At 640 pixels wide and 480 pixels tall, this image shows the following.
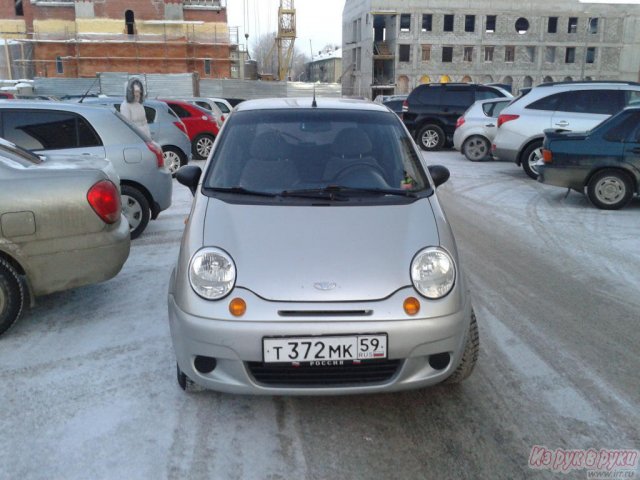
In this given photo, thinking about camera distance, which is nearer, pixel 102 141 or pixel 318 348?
pixel 318 348

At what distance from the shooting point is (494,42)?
62750mm

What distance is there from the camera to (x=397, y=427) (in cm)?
314

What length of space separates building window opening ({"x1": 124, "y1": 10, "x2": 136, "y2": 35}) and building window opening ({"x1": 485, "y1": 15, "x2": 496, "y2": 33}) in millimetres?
35877

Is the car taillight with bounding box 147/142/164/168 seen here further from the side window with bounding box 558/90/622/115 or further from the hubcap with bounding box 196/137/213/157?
the side window with bounding box 558/90/622/115

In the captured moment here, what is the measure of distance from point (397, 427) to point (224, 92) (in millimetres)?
37868

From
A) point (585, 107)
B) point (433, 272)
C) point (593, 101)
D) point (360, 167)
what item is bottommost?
point (433, 272)

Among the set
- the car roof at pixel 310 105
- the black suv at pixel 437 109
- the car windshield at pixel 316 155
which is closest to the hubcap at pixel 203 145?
the black suv at pixel 437 109

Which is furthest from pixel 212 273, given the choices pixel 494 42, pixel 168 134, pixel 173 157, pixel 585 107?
pixel 494 42

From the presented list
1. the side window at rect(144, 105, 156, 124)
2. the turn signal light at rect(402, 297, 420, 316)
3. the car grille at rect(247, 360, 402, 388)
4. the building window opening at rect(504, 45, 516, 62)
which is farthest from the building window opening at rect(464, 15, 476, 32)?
the car grille at rect(247, 360, 402, 388)

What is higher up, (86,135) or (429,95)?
(429,95)

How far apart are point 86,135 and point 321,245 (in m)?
4.51

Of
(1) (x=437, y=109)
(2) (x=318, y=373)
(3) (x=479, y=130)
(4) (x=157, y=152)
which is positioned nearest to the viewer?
(2) (x=318, y=373)

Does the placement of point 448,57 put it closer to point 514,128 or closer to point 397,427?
point 514,128

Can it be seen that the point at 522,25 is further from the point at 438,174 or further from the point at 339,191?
the point at 339,191
